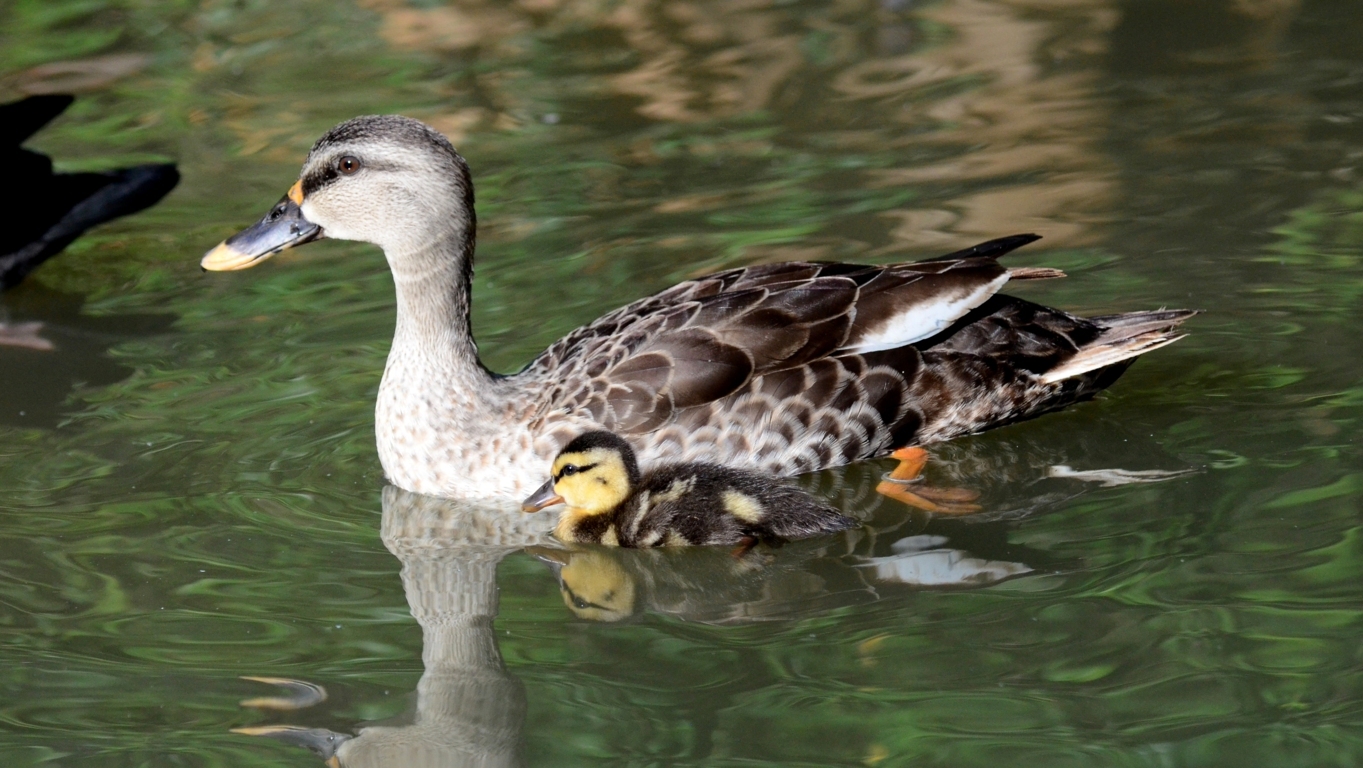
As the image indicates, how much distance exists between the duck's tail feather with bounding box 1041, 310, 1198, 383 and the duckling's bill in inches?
105

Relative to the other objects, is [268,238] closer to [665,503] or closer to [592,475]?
[592,475]

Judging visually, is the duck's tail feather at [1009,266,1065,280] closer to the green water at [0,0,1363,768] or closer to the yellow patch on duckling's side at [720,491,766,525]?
the green water at [0,0,1363,768]

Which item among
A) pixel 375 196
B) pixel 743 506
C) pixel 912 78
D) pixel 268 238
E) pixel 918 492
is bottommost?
pixel 918 492

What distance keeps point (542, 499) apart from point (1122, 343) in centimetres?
210

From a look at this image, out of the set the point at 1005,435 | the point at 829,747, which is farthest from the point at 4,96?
the point at 829,747

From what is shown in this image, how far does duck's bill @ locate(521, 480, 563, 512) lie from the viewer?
5.71m

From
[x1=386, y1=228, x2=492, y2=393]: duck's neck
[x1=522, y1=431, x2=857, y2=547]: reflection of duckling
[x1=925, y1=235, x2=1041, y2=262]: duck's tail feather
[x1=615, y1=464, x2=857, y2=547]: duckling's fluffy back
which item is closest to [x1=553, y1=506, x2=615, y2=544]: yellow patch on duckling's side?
[x1=522, y1=431, x2=857, y2=547]: reflection of duckling

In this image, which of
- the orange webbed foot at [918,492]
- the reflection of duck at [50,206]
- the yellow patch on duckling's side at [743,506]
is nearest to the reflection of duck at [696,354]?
the orange webbed foot at [918,492]

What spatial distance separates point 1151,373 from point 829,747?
295 cm

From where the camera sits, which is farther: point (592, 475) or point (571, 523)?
point (571, 523)

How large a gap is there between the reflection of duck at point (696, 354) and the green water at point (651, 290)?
211 millimetres

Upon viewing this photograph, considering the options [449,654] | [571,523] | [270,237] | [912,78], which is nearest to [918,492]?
[571,523]

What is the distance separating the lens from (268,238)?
6184 millimetres

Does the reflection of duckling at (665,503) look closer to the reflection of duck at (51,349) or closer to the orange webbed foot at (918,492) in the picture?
the orange webbed foot at (918,492)
